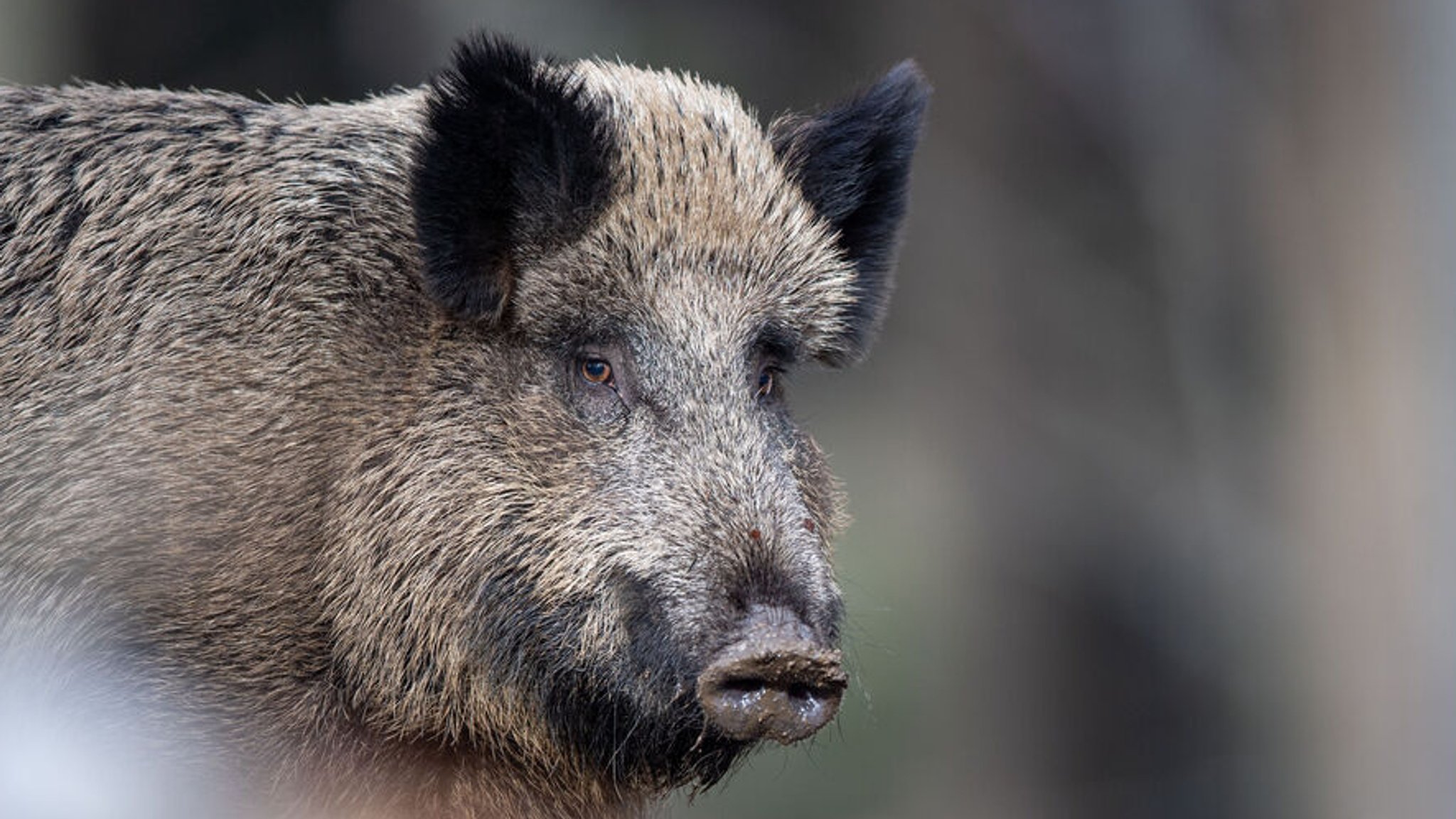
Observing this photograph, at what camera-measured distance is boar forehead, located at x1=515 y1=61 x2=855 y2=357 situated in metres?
5.48

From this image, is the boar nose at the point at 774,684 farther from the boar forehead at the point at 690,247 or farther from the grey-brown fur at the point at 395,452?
the boar forehead at the point at 690,247

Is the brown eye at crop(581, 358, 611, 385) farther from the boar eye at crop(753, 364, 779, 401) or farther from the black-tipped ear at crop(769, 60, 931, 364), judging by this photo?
the black-tipped ear at crop(769, 60, 931, 364)

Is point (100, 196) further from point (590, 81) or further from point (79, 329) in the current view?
point (590, 81)

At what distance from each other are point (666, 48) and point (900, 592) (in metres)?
4.05

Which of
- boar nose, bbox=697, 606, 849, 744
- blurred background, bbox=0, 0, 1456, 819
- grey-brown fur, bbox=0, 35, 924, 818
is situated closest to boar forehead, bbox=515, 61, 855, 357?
grey-brown fur, bbox=0, 35, 924, 818

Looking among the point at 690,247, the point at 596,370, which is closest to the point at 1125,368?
the point at 690,247

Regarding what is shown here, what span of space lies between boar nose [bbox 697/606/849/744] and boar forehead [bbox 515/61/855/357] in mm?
1006

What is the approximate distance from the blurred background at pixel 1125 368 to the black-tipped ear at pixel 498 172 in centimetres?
587

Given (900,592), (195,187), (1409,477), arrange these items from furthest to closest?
(900,592) → (1409,477) → (195,187)

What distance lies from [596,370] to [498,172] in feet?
1.82

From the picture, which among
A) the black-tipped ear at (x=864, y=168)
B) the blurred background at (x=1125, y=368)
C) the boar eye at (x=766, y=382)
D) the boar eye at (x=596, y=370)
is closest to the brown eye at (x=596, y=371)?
the boar eye at (x=596, y=370)

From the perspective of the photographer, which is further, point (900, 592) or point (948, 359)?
point (900, 592)

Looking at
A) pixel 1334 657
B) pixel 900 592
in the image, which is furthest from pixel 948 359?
pixel 1334 657

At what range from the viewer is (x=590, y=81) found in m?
5.90
